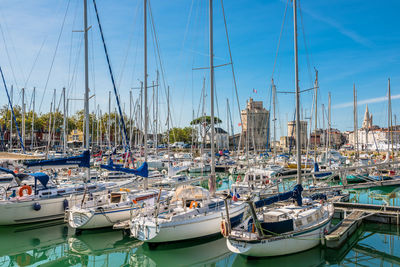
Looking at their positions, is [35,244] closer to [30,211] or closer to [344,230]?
[30,211]

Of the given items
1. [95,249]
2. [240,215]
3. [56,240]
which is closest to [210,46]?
[240,215]

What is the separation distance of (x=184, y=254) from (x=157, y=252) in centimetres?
136

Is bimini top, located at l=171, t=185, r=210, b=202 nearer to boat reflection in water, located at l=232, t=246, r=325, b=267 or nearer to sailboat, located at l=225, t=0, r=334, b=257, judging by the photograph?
sailboat, located at l=225, t=0, r=334, b=257

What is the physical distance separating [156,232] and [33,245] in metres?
7.69

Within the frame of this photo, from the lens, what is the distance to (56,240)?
17.3 metres

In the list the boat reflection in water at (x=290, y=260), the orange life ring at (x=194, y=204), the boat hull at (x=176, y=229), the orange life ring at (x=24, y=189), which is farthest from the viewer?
the orange life ring at (x=24, y=189)

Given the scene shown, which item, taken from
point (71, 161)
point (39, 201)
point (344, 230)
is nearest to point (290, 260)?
point (344, 230)

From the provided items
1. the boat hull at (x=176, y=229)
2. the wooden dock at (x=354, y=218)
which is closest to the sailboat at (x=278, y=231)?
the wooden dock at (x=354, y=218)

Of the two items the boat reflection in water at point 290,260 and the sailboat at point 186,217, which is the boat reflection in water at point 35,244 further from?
the boat reflection in water at point 290,260

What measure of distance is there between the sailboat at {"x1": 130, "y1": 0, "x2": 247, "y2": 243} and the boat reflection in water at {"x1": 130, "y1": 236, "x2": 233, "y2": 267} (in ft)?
1.70

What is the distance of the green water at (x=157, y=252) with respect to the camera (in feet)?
46.1

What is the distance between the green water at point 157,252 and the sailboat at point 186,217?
0.85m

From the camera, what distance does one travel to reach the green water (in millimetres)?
14047

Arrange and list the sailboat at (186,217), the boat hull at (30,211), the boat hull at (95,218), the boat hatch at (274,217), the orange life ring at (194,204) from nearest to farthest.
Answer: the boat hatch at (274,217) → the sailboat at (186,217) → the orange life ring at (194,204) → the boat hull at (95,218) → the boat hull at (30,211)
